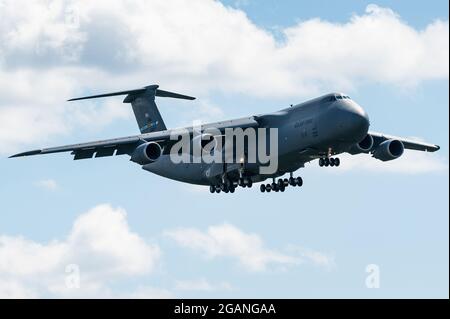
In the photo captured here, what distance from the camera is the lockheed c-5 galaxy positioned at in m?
35.9

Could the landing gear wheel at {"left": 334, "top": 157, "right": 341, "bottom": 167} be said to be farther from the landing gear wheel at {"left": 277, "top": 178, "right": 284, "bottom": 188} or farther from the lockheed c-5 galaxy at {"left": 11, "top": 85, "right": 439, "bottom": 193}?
the landing gear wheel at {"left": 277, "top": 178, "right": 284, "bottom": 188}

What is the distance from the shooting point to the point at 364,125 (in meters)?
35.6

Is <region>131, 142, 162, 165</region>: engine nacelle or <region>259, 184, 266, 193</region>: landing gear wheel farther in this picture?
<region>259, 184, 266, 193</region>: landing gear wheel

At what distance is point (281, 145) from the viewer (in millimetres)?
37781

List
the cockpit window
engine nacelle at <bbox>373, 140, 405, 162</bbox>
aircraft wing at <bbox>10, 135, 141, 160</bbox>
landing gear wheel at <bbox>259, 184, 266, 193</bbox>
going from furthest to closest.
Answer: engine nacelle at <bbox>373, 140, 405, 162</bbox>, landing gear wheel at <bbox>259, 184, 266, 193</bbox>, aircraft wing at <bbox>10, 135, 141, 160</bbox>, the cockpit window

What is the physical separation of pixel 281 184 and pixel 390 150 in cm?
496

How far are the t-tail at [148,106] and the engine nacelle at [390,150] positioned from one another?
9278 millimetres

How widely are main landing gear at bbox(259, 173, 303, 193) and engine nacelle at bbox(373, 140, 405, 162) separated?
13.6ft

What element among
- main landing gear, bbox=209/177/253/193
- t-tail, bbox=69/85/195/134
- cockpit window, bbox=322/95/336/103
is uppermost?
t-tail, bbox=69/85/195/134

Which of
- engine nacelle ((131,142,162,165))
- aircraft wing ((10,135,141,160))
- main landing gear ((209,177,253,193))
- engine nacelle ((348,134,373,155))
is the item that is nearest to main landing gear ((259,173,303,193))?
main landing gear ((209,177,253,193))
